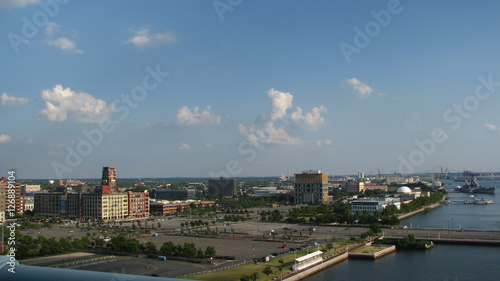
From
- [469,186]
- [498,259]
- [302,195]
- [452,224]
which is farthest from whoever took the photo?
[469,186]

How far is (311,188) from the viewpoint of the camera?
110 feet

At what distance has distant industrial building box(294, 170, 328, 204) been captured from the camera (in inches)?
1310

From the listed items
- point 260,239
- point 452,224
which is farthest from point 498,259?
point 452,224

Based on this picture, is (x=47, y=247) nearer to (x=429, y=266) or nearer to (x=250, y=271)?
(x=250, y=271)

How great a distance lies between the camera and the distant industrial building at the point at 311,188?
33.3 metres

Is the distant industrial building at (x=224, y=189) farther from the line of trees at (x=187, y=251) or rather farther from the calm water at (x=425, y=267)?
the line of trees at (x=187, y=251)

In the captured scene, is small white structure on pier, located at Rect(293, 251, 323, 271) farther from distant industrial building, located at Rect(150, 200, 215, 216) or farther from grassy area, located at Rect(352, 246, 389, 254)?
distant industrial building, located at Rect(150, 200, 215, 216)

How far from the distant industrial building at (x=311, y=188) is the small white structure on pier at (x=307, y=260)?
22033 millimetres

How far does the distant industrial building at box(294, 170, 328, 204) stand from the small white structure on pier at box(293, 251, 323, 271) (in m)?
22.0

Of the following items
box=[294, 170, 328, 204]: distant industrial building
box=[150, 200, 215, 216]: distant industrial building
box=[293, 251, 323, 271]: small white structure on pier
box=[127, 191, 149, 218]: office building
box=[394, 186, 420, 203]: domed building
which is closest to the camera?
box=[293, 251, 323, 271]: small white structure on pier

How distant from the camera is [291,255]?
11945 mm

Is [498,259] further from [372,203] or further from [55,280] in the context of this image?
[372,203]

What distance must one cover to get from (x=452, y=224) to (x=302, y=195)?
15027 mm

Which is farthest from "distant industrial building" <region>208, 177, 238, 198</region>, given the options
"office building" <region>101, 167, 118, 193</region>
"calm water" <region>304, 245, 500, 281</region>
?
"calm water" <region>304, 245, 500, 281</region>
